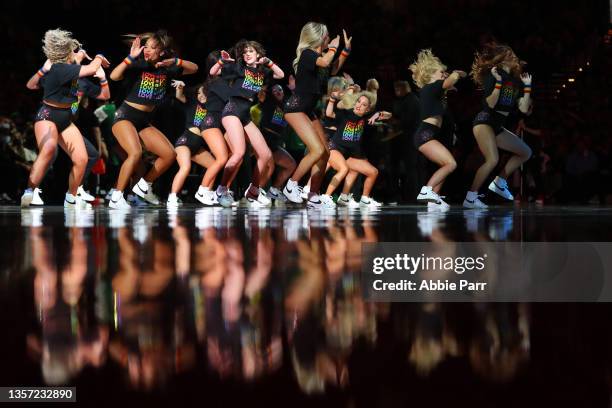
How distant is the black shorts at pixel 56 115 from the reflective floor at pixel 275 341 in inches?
354

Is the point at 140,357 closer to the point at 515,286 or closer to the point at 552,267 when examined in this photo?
the point at 515,286

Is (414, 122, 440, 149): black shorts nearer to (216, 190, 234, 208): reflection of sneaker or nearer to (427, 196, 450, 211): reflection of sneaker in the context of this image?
(427, 196, 450, 211): reflection of sneaker

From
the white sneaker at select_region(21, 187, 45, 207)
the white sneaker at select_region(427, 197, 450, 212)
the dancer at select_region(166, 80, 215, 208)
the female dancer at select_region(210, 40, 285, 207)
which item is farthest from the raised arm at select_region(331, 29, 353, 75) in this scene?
the white sneaker at select_region(21, 187, 45, 207)

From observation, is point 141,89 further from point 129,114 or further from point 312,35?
point 312,35

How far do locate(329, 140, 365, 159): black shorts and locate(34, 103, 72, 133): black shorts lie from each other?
209 inches

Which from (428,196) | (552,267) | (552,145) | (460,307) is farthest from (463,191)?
(460,307)

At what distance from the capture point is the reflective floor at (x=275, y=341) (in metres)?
1.95

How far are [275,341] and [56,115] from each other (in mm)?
11388

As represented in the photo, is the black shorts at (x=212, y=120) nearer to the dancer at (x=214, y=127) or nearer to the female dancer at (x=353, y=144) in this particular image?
the dancer at (x=214, y=127)

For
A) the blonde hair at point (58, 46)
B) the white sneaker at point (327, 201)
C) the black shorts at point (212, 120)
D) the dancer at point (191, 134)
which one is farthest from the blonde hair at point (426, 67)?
the blonde hair at point (58, 46)

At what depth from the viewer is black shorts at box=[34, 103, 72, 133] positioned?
531 inches

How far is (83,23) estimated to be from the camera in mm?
22891

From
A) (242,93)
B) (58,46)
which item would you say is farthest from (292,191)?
(58,46)

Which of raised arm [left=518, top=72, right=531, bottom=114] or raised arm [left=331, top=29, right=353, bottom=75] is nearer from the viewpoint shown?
raised arm [left=331, top=29, right=353, bottom=75]
